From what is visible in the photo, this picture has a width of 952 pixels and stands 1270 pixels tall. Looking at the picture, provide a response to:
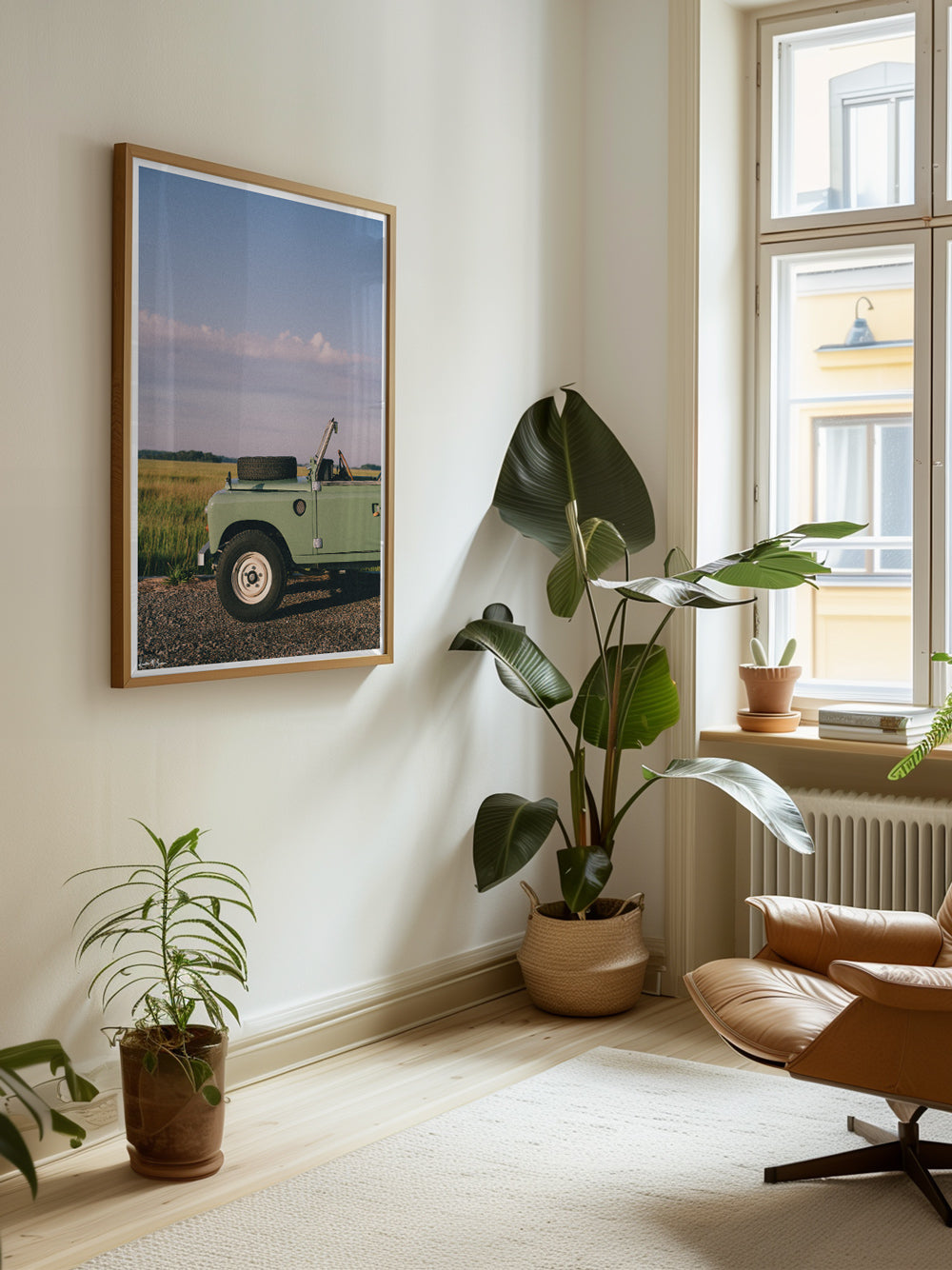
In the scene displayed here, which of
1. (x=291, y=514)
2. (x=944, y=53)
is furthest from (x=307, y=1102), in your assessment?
(x=944, y=53)

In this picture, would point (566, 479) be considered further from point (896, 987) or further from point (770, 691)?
point (896, 987)

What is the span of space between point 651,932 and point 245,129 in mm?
2535

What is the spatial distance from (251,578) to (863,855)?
196 cm

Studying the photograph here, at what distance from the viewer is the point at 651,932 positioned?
4.20 metres

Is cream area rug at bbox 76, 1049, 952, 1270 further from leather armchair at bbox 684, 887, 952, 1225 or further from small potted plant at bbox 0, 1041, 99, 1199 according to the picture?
small potted plant at bbox 0, 1041, 99, 1199

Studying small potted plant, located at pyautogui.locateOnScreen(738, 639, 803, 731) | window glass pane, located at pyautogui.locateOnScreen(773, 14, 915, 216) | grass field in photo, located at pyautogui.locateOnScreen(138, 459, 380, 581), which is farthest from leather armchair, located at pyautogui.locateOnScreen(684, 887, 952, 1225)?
window glass pane, located at pyautogui.locateOnScreen(773, 14, 915, 216)

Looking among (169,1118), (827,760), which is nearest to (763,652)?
(827,760)

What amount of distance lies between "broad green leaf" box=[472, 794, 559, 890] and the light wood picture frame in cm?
58

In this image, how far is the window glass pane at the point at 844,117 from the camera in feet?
13.5

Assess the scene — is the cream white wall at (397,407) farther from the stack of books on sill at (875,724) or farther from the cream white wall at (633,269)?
the stack of books on sill at (875,724)

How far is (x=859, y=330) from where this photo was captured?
13.8 ft

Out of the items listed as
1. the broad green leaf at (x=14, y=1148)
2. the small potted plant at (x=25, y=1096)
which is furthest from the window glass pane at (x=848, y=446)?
the broad green leaf at (x=14, y=1148)

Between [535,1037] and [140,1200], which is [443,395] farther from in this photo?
[140,1200]

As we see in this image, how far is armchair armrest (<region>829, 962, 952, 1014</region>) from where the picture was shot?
2.36 meters
